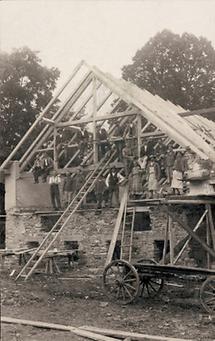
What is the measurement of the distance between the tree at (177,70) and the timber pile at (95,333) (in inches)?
1171

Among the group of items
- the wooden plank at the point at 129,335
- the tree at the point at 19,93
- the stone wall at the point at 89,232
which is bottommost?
the wooden plank at the point at 129,335

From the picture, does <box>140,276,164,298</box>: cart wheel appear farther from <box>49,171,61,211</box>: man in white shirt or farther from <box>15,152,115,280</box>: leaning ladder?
<box>49,171,61,211</box>: man in white shirt

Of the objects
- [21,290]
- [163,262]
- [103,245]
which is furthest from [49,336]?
[103,245]

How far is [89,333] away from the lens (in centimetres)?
1031

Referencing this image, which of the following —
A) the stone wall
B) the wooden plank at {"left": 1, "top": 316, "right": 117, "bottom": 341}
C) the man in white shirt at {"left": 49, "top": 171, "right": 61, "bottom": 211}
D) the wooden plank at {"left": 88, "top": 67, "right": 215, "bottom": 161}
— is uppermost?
the wooden plank at {"left": 88, "top": 67, "right": 215, "bottom": 161}

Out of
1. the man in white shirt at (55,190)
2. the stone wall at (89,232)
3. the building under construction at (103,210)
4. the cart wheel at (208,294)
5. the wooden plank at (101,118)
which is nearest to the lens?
the cart wheel at (208,294)

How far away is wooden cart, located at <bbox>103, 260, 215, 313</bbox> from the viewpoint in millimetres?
12711

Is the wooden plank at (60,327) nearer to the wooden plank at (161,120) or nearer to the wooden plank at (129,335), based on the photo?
the wooden plank at (129,335)

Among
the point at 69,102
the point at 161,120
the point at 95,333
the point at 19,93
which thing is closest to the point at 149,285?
the point at 95,333

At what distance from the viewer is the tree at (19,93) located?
32.7m

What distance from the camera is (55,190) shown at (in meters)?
21.5

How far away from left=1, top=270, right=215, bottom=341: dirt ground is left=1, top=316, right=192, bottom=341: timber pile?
0.16 m

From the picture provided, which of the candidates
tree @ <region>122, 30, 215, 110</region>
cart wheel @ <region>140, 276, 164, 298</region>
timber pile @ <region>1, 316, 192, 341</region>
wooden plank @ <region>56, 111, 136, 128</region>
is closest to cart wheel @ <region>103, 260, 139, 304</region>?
cart wheel @ <region>140, 276, 164, 298</region>

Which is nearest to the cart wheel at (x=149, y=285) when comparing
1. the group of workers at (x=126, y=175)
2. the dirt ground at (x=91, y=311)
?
the dirt ground at (x=91, y=311)
